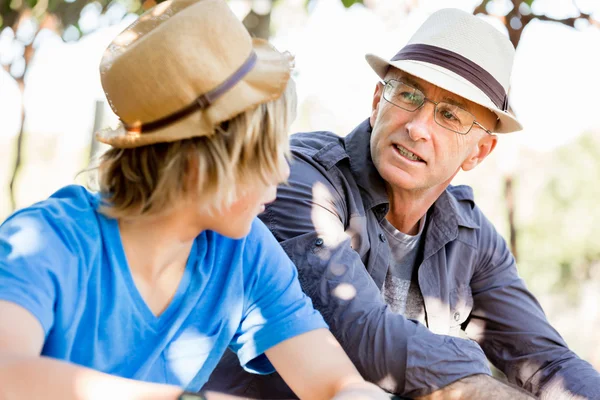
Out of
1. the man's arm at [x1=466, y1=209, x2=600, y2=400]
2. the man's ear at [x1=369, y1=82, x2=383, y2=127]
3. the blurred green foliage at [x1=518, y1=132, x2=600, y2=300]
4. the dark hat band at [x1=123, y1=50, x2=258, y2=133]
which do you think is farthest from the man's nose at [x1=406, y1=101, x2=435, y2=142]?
the blurred green foliage at [x1=518, y1=132, x2=600, y2=300]

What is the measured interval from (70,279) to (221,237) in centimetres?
51

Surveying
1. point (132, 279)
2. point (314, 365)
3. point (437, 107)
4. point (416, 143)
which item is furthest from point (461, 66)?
point (132, 279)

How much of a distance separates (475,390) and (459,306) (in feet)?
2.99

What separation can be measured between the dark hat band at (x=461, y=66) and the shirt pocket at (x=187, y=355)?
61.5 inches

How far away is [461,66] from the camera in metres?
3.09

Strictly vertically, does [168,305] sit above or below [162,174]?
below

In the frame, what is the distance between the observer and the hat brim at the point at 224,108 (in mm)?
1747

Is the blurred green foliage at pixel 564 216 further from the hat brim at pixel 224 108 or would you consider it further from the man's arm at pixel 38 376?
the man's arm at pixel 38 376

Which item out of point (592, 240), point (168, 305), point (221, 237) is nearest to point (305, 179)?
point (221, 237)

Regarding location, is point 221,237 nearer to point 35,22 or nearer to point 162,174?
point 162,174

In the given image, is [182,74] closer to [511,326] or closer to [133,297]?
[133,297]

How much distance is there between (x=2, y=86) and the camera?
20.3ft

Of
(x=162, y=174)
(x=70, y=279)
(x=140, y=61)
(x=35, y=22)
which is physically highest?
(x=140, y=61)

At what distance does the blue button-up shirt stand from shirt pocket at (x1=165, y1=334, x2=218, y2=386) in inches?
20.6
